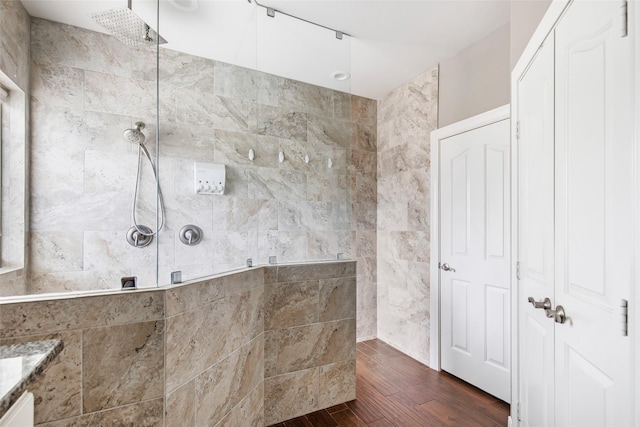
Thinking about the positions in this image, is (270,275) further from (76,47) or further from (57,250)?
(76,47)

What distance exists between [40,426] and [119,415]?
0.79 feet

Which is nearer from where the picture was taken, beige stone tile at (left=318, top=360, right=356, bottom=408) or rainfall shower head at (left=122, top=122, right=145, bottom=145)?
rainfall shower head at (left=122, top=122, right=145, bottom=145)

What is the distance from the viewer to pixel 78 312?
3.75 ft

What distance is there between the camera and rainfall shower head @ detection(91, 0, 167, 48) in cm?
167

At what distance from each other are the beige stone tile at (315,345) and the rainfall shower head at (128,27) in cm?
199

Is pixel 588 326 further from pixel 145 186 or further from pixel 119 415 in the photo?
pixel 145 186

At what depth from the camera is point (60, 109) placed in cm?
187

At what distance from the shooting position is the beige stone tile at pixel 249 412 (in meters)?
1.62

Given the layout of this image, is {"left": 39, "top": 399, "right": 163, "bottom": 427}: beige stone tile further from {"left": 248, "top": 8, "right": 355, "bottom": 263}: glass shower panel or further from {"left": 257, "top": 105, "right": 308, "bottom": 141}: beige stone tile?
{"left": 257, "top": 105, "right": 308, "bottom": 141}: beige stone tile

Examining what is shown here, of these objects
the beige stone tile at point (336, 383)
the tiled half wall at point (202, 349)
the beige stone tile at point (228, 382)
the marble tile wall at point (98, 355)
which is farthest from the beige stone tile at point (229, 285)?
the beige stone tile at point (336, 383)

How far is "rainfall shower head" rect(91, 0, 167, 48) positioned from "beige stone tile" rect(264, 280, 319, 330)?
65.7 inches

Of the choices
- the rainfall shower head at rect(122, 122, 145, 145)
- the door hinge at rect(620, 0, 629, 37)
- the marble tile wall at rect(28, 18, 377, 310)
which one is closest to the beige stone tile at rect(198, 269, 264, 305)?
the marble tile wall at rect(28, 18, 377, 310)

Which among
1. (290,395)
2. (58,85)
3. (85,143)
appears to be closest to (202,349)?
Answer: (290,395)

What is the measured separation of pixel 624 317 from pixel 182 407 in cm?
165
